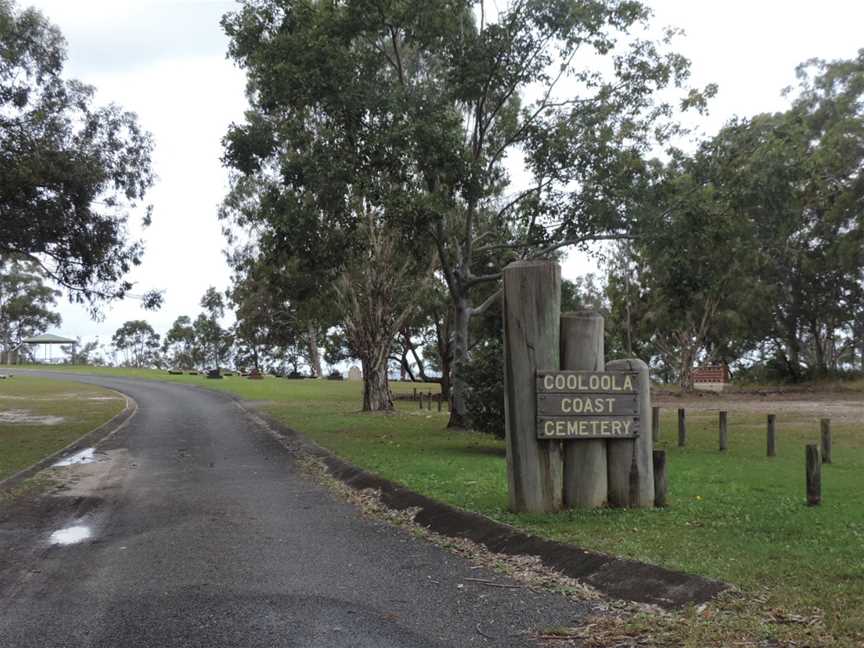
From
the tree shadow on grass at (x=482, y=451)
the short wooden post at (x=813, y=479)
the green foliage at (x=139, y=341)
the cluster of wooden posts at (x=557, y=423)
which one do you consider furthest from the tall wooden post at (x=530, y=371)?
the green foliage at (x=139, y=341)

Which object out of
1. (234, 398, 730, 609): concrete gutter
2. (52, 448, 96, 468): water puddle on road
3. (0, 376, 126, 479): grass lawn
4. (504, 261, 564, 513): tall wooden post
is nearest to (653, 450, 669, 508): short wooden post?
(504, 261, 564, 513): tall wooden post

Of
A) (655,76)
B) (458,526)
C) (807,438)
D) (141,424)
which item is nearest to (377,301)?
(141,424)

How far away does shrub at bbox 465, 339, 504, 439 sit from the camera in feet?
48.6

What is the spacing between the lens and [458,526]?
8.28 m

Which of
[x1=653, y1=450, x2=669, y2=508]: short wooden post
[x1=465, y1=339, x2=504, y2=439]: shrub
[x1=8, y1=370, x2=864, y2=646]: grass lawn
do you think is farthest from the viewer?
Result: [x1=465, y1=339, x2=504, y2=439]: shrub

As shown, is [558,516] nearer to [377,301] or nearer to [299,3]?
[299,3]

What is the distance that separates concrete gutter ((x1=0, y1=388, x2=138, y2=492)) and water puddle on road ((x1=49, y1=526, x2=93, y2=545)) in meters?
3.60

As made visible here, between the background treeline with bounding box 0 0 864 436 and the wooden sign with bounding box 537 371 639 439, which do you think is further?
the background treeline with bounding box 0 0 864 436

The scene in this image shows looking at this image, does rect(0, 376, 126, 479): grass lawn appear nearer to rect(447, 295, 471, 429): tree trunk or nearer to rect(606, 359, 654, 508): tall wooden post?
rect(447, 295, 471, 429): tree trunk

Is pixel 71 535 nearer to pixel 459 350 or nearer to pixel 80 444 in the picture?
pixel 80 444

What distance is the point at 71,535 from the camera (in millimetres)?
8352

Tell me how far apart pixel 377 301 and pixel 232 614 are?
24153 mm

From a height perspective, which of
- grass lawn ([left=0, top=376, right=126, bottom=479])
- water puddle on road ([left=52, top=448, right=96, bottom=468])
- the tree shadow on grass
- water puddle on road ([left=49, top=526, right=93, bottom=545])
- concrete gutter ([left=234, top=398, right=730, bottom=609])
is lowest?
water puddle on road ([left=52, top=448, right=96, bottom=468])

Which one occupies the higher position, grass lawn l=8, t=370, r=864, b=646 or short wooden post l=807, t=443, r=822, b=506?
short wooden post l=807, t=443, r=822, b=506
